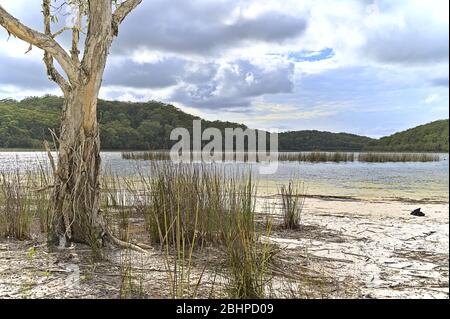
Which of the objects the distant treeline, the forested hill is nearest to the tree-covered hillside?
the distant treeline

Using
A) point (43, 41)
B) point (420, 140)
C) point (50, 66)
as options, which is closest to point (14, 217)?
point (50, 66)

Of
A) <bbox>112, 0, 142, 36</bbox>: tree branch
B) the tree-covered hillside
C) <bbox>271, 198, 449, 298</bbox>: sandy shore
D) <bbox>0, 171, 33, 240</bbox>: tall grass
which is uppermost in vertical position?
<bbox>112, 0, 142, 36</bbox>: tree branch

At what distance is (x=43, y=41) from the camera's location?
12.8 feet

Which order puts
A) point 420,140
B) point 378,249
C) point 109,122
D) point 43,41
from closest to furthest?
point 43,41 < point 378,249 < point 109,122 < point 420,140

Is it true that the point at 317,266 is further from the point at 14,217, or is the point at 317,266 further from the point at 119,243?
the point at 14,217

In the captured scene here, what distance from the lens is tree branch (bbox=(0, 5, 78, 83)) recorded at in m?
3.78

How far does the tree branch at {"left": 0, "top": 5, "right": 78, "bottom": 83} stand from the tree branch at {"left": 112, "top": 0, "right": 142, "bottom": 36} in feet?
1.73

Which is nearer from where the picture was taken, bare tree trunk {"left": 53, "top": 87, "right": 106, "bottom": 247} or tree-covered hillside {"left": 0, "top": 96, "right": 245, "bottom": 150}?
bare tree trunk {"left": 53, "top": 87, "right": 106, "bottom": 247}

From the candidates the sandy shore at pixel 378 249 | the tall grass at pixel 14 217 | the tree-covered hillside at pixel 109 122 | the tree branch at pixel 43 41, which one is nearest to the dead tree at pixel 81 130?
the tree branch at pixel 43 41

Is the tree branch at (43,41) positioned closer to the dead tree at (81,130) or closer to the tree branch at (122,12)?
the dead tree at (81,130)

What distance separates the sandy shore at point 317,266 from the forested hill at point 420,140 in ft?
140

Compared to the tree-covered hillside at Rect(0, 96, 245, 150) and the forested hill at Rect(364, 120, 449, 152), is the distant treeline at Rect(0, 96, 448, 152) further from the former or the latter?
the forested hill at Rect(364, 120, 449, 152)

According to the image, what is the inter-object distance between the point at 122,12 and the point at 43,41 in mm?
795

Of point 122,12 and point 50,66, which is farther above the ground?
point 122,12
